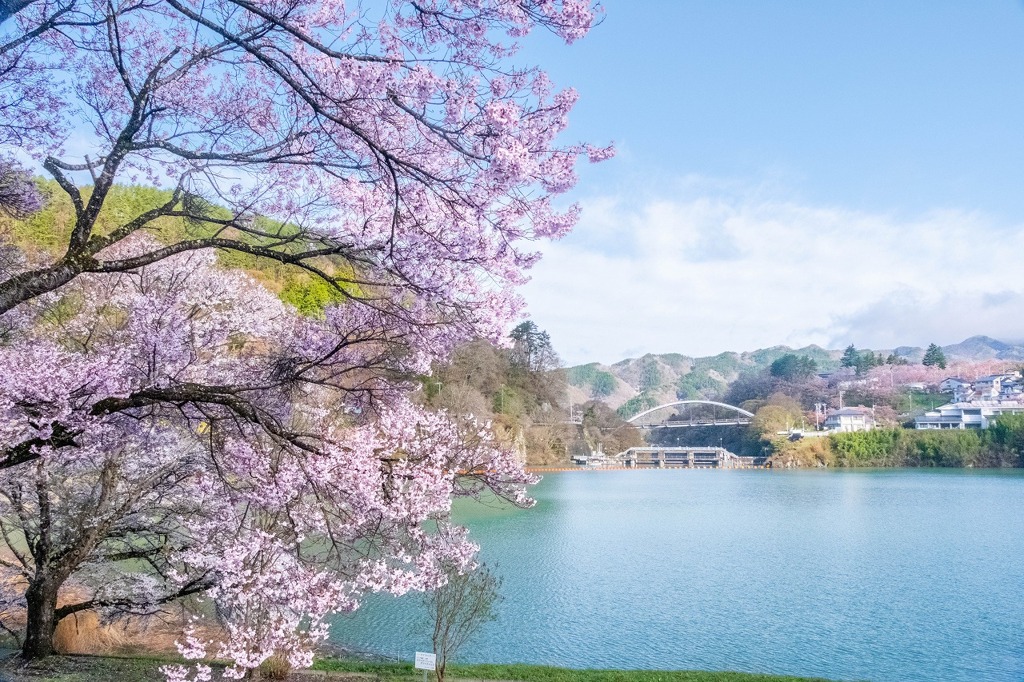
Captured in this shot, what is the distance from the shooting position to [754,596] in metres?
11.2

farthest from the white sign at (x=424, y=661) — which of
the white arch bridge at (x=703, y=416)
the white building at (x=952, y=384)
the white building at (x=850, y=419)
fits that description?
the white building at (x=952, y=384)

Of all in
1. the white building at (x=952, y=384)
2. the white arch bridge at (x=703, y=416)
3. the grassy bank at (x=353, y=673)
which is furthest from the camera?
the white arch bridge at (x=703, y=416)

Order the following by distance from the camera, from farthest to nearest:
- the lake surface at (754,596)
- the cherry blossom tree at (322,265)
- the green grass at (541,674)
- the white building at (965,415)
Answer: the white building at (965,415), the lake surface at (754,596), the green grass at (541,674), the cherry blossom tree at (322,265)

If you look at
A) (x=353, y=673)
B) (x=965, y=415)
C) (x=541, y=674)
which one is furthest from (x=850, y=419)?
(x=353, y=673)

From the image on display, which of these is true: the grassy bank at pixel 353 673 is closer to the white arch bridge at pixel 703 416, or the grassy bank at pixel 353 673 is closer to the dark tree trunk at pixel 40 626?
the dark tree trunk at pixel 40 626

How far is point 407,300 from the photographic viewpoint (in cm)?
354

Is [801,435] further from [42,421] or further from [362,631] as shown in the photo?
[42,421]

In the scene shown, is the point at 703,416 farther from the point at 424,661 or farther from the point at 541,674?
the point at 424,661

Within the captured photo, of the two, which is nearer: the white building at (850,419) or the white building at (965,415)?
the white building at (965,415)

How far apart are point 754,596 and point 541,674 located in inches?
232

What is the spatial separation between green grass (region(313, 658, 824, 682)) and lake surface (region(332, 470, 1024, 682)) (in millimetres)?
1278

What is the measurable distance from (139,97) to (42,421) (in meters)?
1.47

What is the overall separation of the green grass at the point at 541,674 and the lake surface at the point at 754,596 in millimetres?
1278

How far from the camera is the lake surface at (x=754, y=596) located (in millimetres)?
8359
